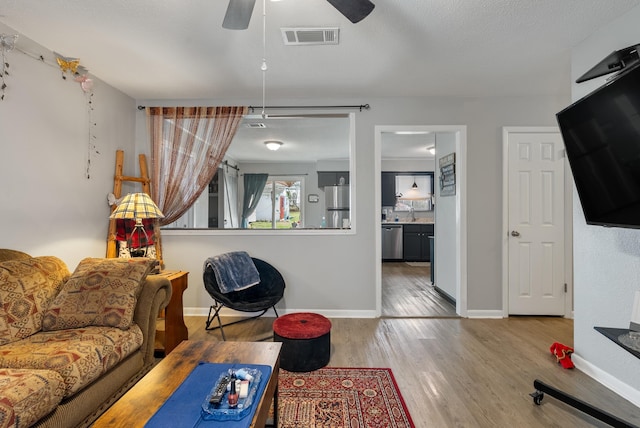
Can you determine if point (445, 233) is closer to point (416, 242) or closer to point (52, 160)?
point (416, 242)

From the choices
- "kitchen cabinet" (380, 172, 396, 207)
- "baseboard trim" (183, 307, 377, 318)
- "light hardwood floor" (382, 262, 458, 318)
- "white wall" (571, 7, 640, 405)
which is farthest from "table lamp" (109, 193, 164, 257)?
"kitchen cabinet" (380, 172, 396, 207)

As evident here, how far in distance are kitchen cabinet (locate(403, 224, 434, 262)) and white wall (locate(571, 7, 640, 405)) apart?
4.67 meters

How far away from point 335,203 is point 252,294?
379 centimetres

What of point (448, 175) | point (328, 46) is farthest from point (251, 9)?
point (448, 175)

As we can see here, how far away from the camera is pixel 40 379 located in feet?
4.21

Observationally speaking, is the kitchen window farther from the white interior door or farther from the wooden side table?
the white interior door

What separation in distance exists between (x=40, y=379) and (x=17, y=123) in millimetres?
1875

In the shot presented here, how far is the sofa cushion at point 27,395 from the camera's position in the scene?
3.70 feet

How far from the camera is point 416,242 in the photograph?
7.05 meters

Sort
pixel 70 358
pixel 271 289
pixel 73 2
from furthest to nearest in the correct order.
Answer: pixel 271 289, pixel 73 2, pixel 70 358

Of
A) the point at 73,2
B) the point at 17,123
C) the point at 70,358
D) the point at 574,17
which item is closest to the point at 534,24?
the point at 574,17

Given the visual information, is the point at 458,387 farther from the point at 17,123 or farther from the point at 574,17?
the point at 17,123

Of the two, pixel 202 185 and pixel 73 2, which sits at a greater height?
pixel 73 2

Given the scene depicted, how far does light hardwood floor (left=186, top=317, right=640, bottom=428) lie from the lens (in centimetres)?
177
